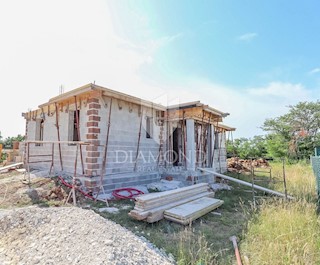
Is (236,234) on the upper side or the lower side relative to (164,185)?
lower

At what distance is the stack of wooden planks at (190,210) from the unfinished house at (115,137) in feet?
8.07

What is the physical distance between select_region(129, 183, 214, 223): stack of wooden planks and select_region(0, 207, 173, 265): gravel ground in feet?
2.60

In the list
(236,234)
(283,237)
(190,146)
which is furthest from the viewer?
(190,146)

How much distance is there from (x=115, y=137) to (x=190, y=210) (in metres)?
3.71

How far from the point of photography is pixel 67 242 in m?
3.01

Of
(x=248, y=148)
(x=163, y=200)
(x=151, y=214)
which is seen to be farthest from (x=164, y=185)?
(x=248, y=148)

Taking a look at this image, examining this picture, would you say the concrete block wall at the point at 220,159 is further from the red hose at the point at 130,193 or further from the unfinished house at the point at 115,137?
the red hose at the point at 130,193

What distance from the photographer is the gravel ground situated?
270 cm

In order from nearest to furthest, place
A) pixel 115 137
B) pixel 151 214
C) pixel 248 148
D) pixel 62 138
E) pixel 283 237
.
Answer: pixel 283 237
pixel 151 214
pixel 115 137
pixel 62 138
pixel 248 148

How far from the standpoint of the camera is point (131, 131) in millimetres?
7832

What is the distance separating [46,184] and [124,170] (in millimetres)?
2519

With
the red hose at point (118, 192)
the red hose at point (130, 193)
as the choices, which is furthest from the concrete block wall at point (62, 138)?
the red hose at point (130, 193)

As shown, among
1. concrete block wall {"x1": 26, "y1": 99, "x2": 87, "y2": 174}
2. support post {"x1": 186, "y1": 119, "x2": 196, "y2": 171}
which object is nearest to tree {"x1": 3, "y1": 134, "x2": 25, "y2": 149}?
concrete block wall {"x1": 26, "y1": 99, "x2": 87, "y2": 174}

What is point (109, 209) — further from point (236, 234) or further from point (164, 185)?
point (164, 185)
